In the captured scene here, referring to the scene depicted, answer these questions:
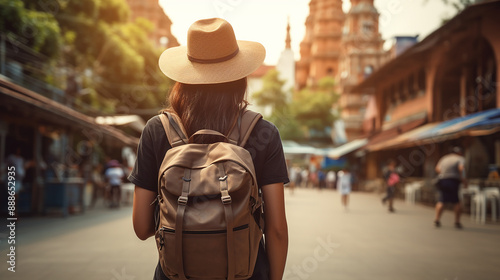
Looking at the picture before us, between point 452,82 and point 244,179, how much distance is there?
2173 centimetres

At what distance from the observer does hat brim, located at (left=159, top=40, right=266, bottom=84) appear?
1715mm

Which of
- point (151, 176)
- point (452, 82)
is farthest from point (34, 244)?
point (452, 82)

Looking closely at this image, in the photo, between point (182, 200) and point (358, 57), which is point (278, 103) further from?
point (182, 200)

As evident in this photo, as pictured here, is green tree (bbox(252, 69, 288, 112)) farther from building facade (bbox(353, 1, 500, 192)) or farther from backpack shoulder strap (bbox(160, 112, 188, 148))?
backpack shoulder strap (bbox(160, 112, 188, 148))

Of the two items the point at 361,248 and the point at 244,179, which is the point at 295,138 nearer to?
the point at 361,248

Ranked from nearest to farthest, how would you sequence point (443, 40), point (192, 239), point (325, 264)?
point (192, 239), point (325, 264), point (443, 40)

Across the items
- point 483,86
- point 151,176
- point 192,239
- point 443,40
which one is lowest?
point 192,239

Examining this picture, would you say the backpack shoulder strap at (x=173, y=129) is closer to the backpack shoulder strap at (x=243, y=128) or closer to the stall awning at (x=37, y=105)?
the backpack shoulder strap at (x=243, y=128)

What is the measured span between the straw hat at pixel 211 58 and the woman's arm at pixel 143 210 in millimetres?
434

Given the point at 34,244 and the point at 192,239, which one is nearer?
the point at 192,239

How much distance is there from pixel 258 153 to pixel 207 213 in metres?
0.34

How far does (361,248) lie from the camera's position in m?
7.10

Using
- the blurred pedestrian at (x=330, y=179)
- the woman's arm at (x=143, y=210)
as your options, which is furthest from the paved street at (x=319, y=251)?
the blurred pedestrian at (x=330, y=179)

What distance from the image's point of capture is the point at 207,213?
146 cm
